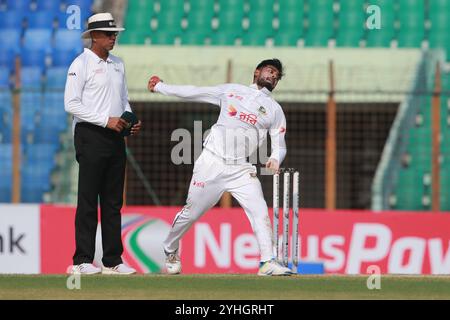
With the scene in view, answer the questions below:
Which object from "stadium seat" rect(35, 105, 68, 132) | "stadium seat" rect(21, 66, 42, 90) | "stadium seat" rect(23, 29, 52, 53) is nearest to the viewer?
"stadium seat" rect(35, 105, 68, 132)

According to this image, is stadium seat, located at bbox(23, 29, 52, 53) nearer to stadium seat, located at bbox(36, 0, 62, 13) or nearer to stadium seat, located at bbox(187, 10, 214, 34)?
stadium seat, located at bbox(36, 0, 62, 13)

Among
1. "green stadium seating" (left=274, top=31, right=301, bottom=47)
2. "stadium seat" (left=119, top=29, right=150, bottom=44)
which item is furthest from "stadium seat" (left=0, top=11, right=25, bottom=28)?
"green stadium seating" (left=274, top=31, right=301, bottom=47)

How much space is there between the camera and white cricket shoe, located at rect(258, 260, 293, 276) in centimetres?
937

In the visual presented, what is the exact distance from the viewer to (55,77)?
16.8 m

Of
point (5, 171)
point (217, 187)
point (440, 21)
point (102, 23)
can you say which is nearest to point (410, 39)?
point (440, 21)

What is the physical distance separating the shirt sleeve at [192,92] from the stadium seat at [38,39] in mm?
8216

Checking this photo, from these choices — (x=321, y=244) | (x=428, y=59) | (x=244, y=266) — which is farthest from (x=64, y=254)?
(x=428, y=59)

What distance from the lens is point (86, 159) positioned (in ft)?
30.6

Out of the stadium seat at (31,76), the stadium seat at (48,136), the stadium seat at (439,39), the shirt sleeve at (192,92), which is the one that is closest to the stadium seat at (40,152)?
the stadium seat at (48,136)

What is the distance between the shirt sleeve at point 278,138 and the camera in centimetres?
952

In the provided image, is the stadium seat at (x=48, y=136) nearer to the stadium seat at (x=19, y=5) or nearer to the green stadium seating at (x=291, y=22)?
the stadium seat at (x=19, y=5)

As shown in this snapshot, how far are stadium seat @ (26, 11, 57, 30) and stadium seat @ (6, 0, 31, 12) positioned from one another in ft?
0.49

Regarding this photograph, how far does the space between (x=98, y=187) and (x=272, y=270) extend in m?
1.45

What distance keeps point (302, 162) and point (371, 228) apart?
2188 millimetres
